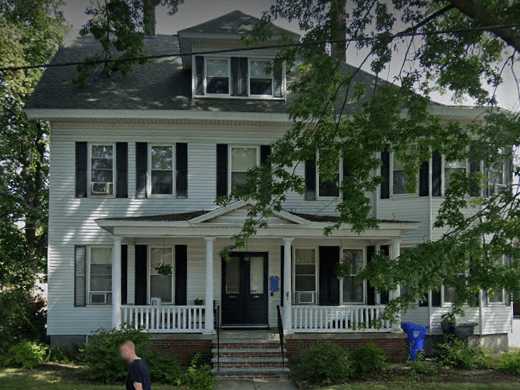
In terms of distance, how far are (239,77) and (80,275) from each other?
295 inches

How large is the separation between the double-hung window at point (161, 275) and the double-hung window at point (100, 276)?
3.99 feet

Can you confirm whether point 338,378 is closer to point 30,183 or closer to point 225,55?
point 225,55

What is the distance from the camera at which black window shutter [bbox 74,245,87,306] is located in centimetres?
1544

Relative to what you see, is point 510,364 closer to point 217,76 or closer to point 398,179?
point 398,179

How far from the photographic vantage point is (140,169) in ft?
51.9

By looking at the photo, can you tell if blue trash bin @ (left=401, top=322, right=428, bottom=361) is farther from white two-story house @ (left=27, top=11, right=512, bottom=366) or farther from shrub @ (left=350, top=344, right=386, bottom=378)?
shrub @ (left=350, top=344, right=386, bottom=378)

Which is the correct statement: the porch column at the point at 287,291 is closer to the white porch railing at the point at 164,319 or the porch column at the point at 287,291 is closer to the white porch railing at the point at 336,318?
the white porch railing at the point at 336,318

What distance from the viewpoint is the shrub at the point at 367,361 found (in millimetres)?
12844

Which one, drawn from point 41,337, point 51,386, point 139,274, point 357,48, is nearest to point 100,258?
point 139,274

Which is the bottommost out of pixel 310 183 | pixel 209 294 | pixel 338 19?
pixel 209 294

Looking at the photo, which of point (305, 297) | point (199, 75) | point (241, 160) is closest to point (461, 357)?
point (305, 297)

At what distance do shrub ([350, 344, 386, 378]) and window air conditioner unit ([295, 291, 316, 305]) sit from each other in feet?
10.5

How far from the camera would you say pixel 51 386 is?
1149cm

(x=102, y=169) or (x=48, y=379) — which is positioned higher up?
(x=102, y=169)
